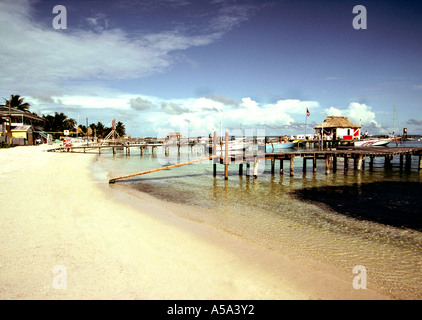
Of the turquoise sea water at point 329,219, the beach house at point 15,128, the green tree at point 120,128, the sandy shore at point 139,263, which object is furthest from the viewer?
the green tree at point 120,128

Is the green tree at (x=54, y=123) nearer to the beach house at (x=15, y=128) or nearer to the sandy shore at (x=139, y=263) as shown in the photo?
the beach house at (x=15, y=128)

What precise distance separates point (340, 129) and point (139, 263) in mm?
57190

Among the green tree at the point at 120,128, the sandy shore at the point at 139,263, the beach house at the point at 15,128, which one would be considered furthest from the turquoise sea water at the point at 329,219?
the green tree at the point at 120,128

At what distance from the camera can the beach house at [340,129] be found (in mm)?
53500

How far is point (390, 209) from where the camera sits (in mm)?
11062

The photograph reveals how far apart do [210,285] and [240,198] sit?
8573 mm

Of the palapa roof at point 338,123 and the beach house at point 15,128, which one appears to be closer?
the beach house at point 15,128

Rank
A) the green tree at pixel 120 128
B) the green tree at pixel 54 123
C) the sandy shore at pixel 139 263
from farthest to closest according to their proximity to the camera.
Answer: the green tree at pixel 120 128, the green tree at pixel 54 123, the sandy shore at pixel 139 263

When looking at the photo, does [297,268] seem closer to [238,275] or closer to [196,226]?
[238,275]

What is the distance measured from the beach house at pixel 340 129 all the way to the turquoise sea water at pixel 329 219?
39.3 meters

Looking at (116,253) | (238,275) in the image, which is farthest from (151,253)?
(238,275)

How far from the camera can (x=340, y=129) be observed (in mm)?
53781

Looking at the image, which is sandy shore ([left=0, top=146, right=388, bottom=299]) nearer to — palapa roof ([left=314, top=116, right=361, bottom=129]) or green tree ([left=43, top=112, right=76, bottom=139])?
palapa roof ([left=314, top=116, right=361, bottom=129])

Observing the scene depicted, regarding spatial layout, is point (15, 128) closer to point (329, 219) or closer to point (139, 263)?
point (139, 263)
